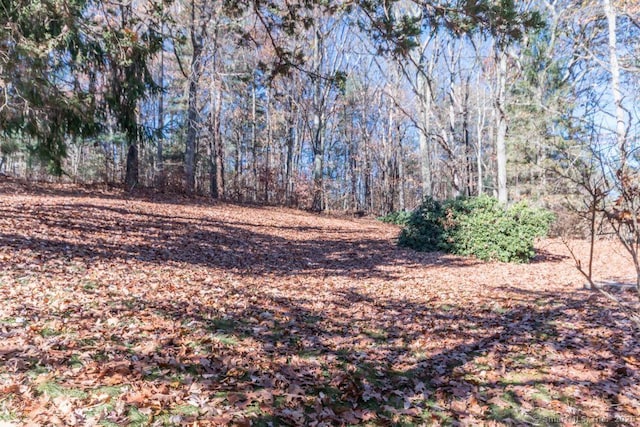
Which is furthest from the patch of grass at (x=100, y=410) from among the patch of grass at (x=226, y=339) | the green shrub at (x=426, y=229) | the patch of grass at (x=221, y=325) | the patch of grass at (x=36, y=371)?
the green shrub at (x=426, y=229)

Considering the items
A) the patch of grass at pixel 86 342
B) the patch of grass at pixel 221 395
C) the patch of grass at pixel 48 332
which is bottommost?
the patch of grass at pixel 221 395

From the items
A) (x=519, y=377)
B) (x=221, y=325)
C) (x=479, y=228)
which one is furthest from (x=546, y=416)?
(x=479, y=228)

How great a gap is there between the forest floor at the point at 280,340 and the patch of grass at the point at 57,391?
0.04ft

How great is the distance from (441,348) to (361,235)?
902cm

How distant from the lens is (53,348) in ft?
10.4

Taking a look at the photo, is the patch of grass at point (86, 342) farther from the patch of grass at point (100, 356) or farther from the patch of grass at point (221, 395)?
the patch of grass at point (221, 395)

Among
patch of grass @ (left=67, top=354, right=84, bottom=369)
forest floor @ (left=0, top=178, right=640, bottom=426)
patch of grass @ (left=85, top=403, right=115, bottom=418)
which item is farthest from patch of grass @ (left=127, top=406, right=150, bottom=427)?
patch of grass @ (left=67, top=354, right=84, bottom=369)

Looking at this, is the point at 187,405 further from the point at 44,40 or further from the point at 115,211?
the point at 115,211

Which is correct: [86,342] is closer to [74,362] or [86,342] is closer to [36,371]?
[74,362]

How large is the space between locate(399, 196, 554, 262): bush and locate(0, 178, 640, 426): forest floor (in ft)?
4.74

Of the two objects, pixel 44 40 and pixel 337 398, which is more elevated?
pixel 44 40

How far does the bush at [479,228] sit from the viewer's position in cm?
943

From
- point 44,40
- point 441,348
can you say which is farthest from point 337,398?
point 44,40

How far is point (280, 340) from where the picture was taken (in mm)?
4070
